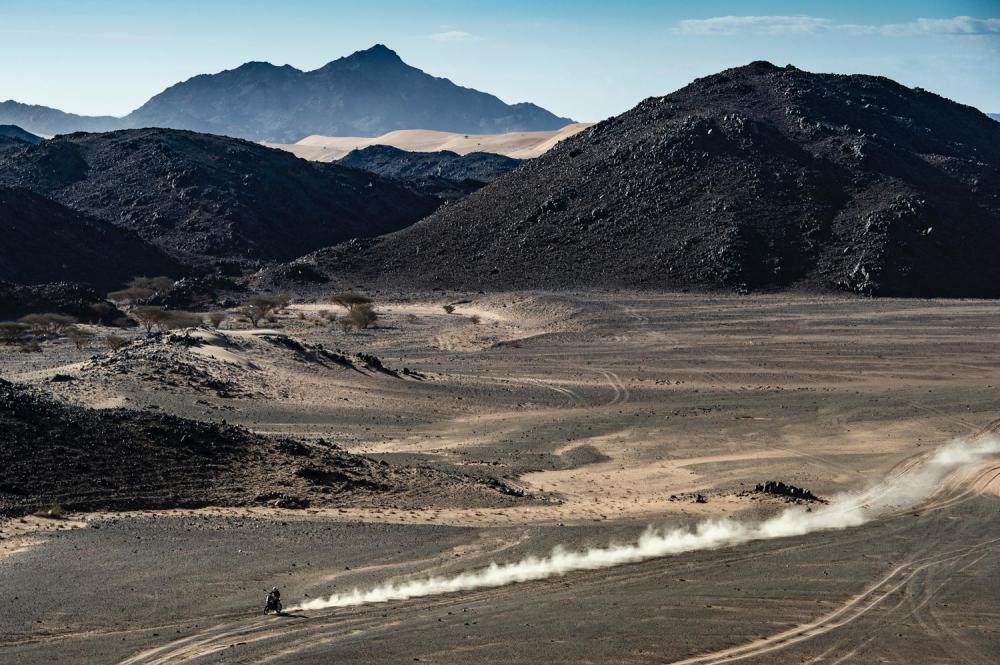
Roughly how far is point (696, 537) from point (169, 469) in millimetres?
13613

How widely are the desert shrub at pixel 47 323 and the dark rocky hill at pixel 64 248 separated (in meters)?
29.2

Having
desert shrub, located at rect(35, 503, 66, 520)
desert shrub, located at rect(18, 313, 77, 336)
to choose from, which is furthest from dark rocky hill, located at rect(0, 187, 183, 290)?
desert shrub, located at rect(35, 503, 66, 520)

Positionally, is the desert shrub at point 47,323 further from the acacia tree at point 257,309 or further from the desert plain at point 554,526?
the acacia tree at point 257,309

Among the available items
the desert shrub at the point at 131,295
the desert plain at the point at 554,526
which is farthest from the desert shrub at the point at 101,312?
the desert plain at the point at 554,526

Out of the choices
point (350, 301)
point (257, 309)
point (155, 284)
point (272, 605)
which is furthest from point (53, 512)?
point (155, 284)

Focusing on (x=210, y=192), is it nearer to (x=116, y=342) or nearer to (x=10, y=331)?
(x=10, y=331)

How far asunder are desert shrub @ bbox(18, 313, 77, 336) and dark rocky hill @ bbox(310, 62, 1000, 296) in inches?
1376

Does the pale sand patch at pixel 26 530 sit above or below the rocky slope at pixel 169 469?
below

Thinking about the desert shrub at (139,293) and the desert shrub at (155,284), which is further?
the desert shrub at (155,284)

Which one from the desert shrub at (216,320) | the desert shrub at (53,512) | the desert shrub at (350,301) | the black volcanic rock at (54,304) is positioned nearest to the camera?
the desert shrub at (53,512)

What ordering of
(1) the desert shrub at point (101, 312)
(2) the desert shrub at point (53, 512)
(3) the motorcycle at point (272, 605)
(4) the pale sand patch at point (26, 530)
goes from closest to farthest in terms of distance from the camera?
(3) the motorcycle at point (272, 605) → (4) the pale sand patch at point (26, 530) → (2) the desert shrub at point (53, 512) → (1) the desert shrub at point (101, 312)

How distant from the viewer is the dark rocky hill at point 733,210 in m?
94.9

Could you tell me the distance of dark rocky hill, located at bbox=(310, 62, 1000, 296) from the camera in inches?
3735

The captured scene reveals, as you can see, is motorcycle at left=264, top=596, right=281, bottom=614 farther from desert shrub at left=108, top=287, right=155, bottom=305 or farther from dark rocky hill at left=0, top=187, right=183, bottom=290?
dark rocky hill at left=0, top=187, right=183, bottom=290
